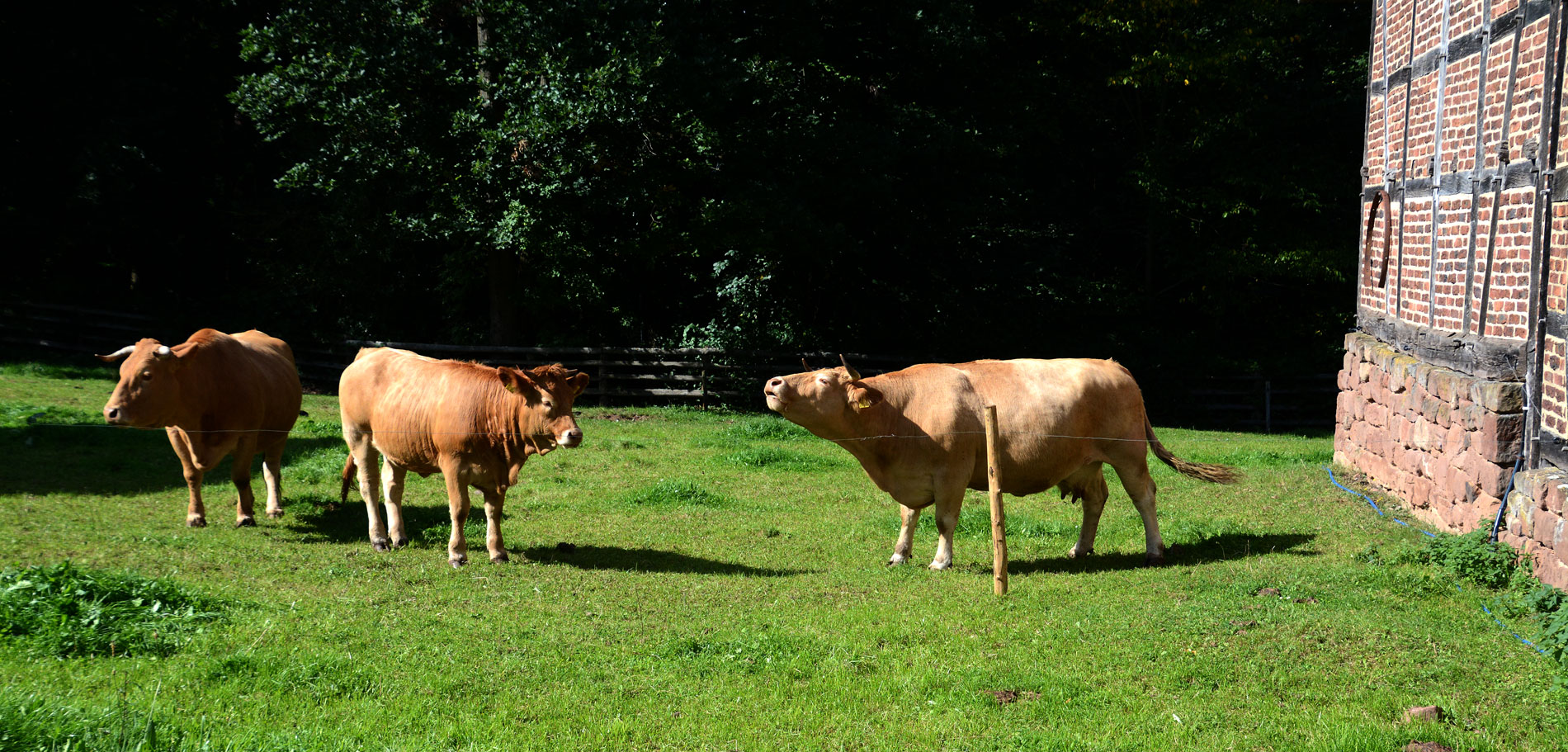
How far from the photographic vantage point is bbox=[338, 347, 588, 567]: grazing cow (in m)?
9.38

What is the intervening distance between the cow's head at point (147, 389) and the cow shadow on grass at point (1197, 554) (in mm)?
7485

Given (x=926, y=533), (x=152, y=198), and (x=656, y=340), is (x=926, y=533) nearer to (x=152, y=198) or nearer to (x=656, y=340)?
(x=656, y=340)

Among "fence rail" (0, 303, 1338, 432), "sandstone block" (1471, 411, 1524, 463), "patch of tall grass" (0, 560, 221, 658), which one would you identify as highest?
"sandstone block" (1471, 411, 1524, 463)

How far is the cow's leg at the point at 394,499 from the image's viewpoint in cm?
1006

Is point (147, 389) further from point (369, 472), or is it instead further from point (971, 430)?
point (971, 430)

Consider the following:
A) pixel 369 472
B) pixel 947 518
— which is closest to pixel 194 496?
pixel 369 472

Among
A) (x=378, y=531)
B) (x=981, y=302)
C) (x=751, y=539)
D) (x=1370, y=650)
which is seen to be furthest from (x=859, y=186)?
(x=1370, y=650)

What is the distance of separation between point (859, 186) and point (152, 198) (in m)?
16.2

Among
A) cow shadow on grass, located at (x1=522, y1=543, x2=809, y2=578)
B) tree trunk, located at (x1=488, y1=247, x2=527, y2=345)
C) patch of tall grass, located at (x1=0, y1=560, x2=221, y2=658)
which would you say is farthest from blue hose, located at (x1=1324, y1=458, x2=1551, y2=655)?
tree trunk, located at (x1=488, y1=247, x2=527, y2=345)

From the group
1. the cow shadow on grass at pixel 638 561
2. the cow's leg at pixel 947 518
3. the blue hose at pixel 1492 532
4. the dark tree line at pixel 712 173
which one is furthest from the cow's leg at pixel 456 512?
the dark tree line at pixel 712 173

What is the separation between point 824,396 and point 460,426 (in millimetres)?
3005

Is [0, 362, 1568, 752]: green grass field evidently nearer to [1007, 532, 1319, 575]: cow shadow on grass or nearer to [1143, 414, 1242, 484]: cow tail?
[1007, 532, 1319, 575]: cow shadow on grass

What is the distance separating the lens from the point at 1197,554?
9.96 meters

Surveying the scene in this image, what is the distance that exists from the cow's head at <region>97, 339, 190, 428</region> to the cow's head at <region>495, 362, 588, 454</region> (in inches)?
128
